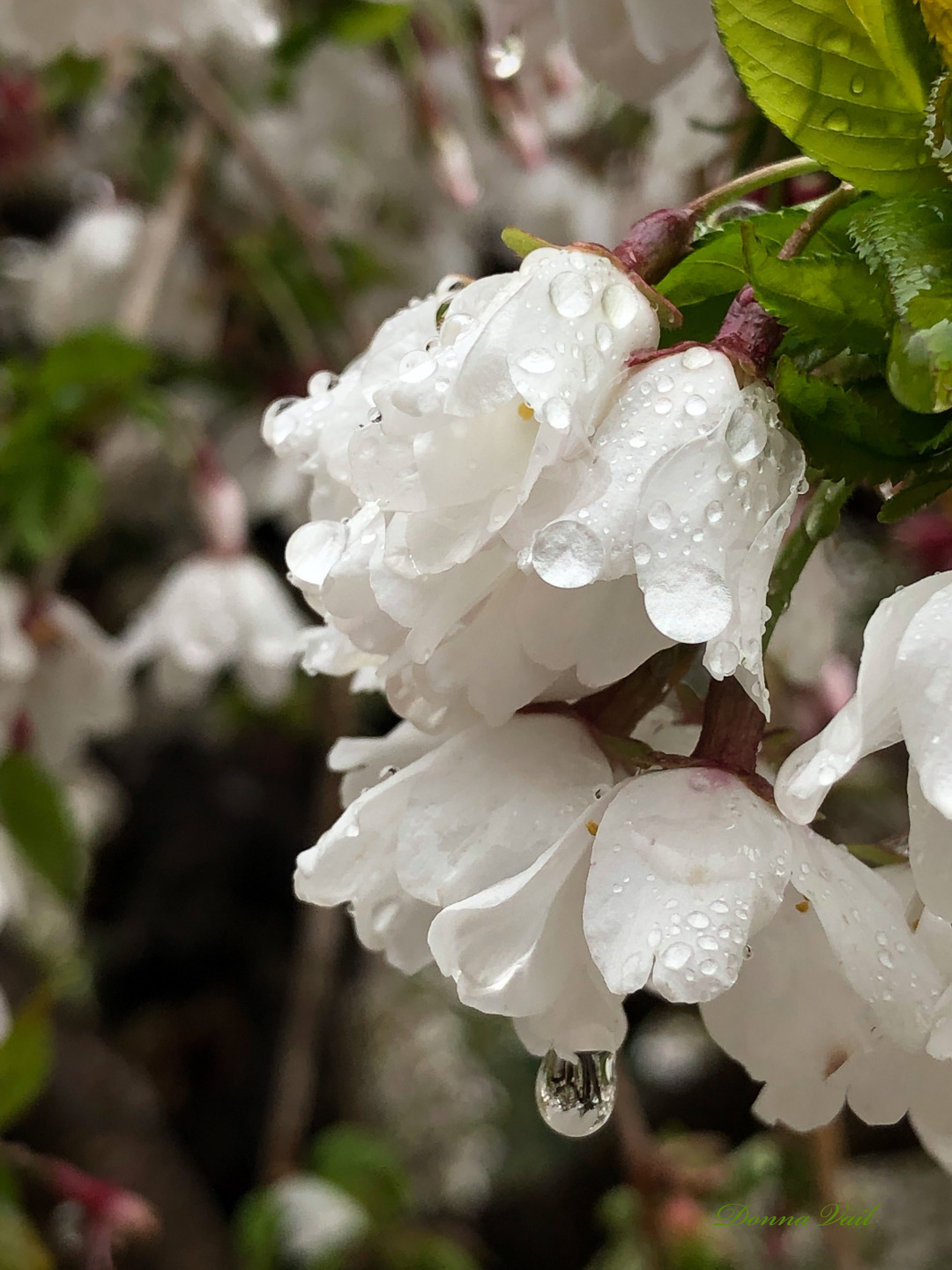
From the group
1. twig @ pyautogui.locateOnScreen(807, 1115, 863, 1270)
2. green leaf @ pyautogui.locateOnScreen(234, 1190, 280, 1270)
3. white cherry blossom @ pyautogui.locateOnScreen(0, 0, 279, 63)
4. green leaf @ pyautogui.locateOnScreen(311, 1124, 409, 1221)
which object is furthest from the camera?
green leaf @ pyautogui.locateOnScreen(311, 1124, 409, 1221)

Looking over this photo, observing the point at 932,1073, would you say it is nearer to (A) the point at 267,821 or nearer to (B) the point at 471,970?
(B) the point at 471,970

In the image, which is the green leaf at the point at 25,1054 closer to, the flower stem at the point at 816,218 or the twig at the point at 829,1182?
the twig at the point at 829,1182

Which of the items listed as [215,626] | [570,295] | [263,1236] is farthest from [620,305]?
[263,1236]

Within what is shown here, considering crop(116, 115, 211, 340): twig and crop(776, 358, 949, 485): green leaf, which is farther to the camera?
crop(116, 115, 211, 340): twig

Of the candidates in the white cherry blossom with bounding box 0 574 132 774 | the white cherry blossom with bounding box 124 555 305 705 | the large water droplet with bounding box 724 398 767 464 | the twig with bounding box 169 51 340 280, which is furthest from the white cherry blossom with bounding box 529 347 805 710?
the twig with bounding box 169 51 340 280

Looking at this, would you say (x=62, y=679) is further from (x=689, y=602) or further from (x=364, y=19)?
(x=689, y=602)

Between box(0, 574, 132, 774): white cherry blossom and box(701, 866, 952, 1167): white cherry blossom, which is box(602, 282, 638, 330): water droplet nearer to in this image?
box(701, 866, 952, 1167): white cherry blossom

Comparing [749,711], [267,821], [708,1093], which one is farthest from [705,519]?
[267,821]
